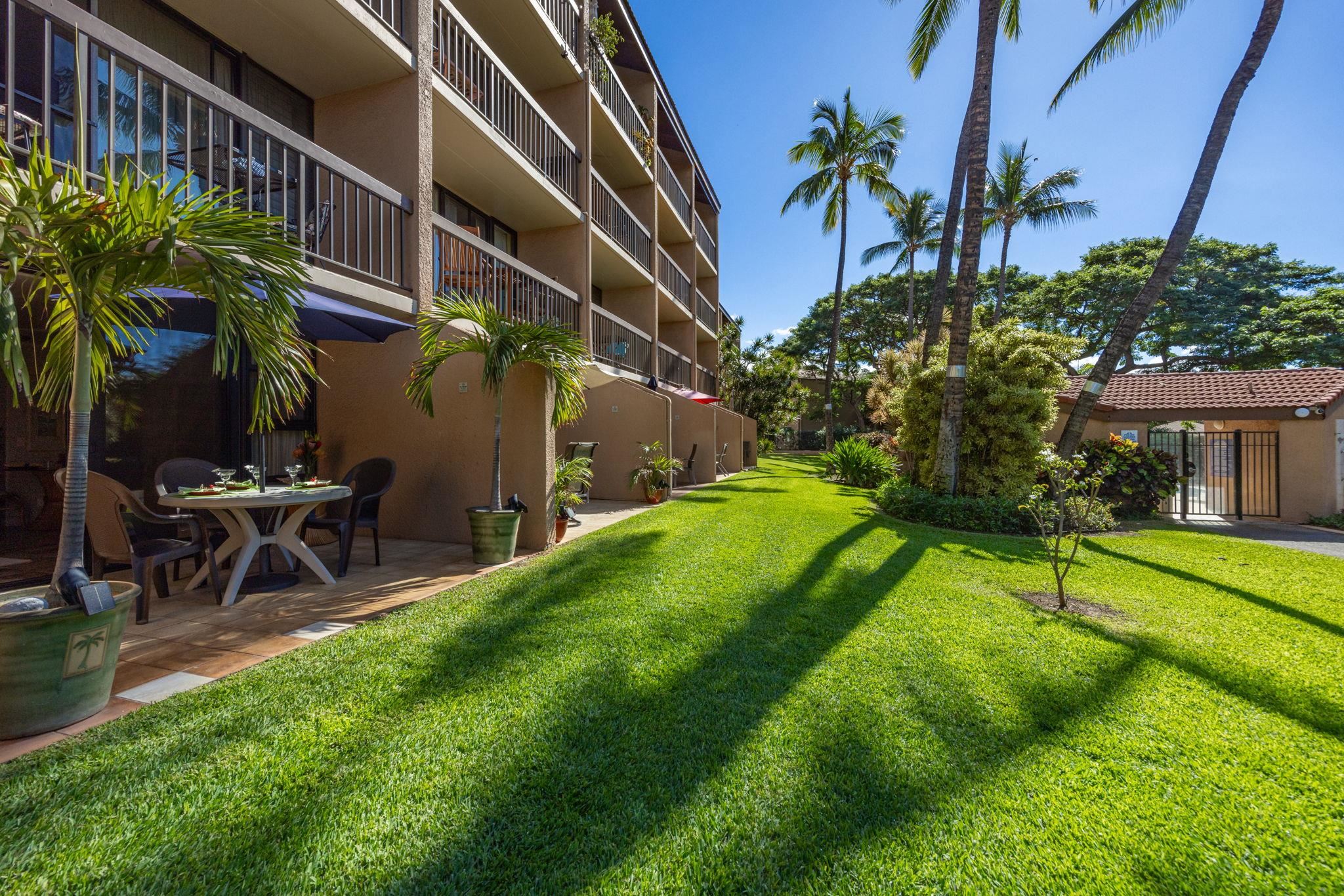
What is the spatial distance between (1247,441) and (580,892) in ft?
54.4

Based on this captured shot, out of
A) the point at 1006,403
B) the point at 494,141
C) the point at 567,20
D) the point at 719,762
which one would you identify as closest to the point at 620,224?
the point at 567,20

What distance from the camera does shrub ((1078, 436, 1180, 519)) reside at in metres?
10.3

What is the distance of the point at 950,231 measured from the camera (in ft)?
36.0

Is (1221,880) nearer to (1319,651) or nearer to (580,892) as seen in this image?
(580,892)

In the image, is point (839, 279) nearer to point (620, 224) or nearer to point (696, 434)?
point (696, 434)

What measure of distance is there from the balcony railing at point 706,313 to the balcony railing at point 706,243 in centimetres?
144

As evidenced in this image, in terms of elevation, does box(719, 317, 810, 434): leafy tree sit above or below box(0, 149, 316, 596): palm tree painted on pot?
above

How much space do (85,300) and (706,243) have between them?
65.5 feet

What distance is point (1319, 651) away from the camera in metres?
3.71

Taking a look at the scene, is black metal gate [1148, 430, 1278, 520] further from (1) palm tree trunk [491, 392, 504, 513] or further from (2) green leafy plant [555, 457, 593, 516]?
(1) palm tree trunk [491, 392, 504, 513]

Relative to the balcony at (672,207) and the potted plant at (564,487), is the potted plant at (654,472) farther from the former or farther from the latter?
the balcony at (672,207)

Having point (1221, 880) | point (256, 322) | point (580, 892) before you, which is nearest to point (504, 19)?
point (256, 322)

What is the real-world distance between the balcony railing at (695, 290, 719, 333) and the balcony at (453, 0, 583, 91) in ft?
28.2

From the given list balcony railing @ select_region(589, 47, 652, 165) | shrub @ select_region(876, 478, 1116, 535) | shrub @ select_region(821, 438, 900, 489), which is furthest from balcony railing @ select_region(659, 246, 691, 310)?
shrub @ select_region(876, 478, 1116, 535)
